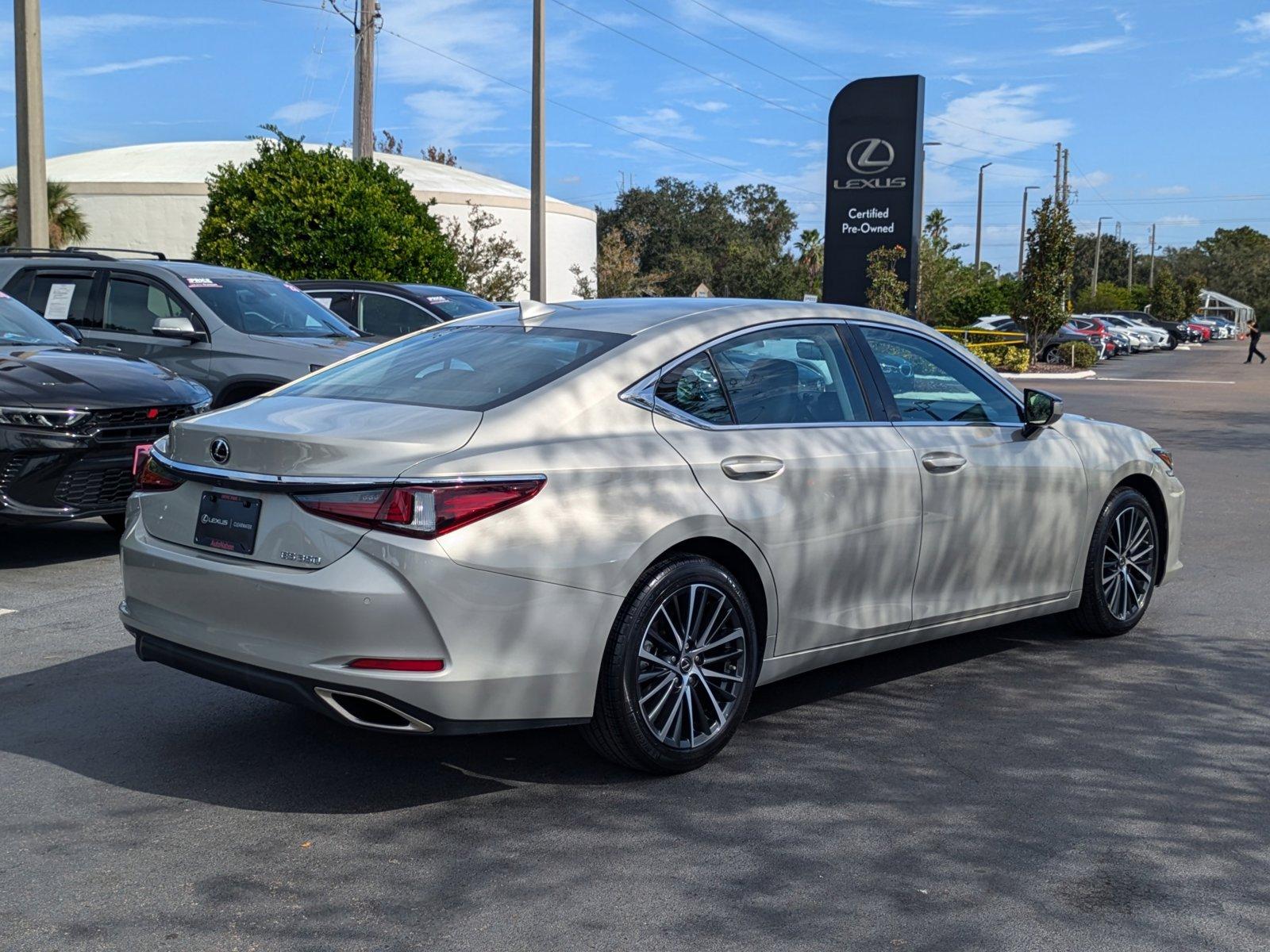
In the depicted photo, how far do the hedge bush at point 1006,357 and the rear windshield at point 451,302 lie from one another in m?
25.8

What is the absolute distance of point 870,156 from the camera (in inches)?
1094

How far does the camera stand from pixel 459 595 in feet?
13.3

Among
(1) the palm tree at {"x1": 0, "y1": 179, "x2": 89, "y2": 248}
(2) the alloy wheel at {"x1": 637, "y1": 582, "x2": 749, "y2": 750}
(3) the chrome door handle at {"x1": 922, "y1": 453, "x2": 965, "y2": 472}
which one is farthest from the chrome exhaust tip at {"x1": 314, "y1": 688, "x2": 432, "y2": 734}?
(1) the palm tree at {"x1": 0, "y1": 179, "x2": 89, "y2": 248}

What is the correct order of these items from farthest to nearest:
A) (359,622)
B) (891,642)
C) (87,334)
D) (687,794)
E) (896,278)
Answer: (896,278) < (87,334) < (891,642) < (687,794) < (359,622)

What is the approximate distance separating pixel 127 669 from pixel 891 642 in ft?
10.8

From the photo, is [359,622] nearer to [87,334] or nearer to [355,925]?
[355,925]

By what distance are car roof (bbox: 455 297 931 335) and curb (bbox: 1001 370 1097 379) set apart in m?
32.5

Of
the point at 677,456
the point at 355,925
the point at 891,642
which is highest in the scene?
the point at 677,456

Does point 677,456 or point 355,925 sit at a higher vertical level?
point 677,456

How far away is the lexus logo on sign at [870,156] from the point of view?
27578 millimetres

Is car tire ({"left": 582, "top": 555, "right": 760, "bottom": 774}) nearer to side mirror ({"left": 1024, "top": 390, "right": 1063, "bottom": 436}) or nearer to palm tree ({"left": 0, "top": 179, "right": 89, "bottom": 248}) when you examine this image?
side mirror ({"left": 1024, "top": 390, "right": 1063, "bottom": 436})

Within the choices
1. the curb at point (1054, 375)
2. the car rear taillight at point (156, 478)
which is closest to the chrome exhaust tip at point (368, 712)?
the car rear taillight at point (156, 478)

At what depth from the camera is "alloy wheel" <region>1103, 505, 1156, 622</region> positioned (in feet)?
22.1

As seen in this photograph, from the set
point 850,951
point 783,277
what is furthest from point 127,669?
point 783,277
